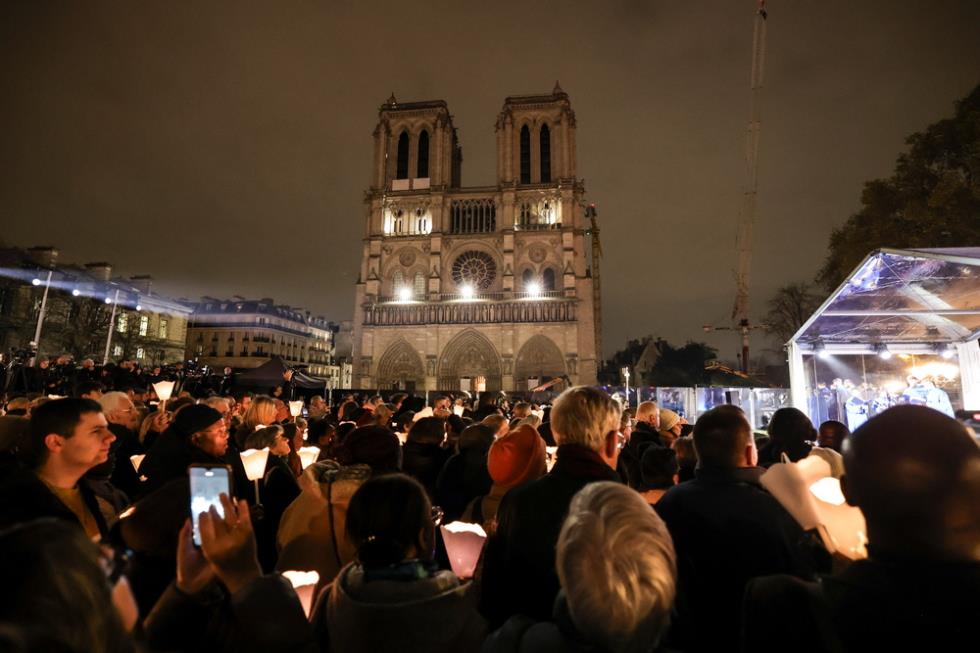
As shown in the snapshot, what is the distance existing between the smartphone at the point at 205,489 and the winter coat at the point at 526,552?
90 cm

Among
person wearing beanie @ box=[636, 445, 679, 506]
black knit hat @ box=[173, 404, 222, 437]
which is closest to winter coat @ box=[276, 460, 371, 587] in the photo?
black knit hat @ box=[173, 404, 222, 437]

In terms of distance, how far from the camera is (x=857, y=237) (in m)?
13.8

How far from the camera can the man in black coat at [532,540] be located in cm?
161

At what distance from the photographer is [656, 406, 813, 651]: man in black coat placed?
65.7 inches

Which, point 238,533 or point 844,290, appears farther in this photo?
point 844,290

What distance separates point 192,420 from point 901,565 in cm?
332

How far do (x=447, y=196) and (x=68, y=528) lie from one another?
123ft

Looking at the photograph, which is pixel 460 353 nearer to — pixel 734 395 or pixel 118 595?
pixel 734 395

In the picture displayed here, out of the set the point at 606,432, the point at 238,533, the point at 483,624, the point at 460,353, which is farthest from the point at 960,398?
the point at 460,353

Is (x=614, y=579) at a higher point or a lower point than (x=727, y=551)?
higher

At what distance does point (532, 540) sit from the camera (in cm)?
163

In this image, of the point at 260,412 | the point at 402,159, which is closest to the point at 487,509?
the point at 260,412

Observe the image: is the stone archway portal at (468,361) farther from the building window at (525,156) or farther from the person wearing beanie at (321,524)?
the person wearing beanie at (321,524)

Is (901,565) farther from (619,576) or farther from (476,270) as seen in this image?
(476,270)
